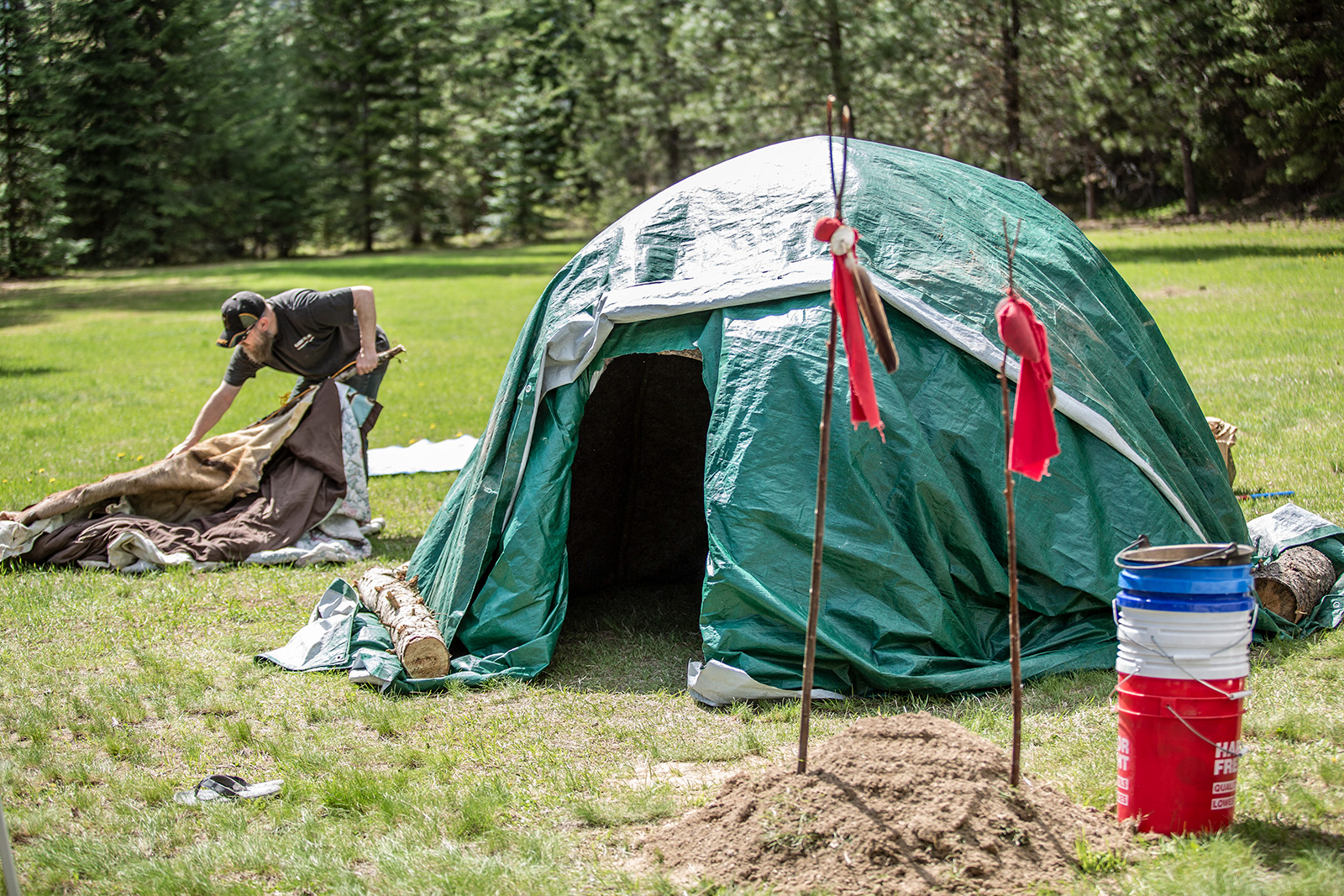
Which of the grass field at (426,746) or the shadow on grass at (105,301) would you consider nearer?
the grass field at (426,746)

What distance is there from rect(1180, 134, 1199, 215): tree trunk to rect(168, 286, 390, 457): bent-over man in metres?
21.1

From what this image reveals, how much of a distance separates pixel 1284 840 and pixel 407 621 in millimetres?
3400

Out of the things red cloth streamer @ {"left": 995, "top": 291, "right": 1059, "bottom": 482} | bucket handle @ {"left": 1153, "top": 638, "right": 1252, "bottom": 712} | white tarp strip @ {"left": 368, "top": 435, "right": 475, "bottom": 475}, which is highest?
red cloth streamer @ {"left": 995, "top": 291, "right": 1059, "bottom": 482}

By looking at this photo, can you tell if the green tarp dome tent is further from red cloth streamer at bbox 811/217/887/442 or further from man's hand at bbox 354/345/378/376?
man's hand at bbox 354/345/378/376

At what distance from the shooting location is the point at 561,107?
120ft

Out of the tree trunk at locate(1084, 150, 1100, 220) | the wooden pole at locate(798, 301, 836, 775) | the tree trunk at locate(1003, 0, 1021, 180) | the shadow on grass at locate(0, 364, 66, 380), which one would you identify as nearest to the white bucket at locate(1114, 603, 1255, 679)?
the wooden pole at locate(798, 301, 836, 775)

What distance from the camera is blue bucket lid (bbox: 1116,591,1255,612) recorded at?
296cm

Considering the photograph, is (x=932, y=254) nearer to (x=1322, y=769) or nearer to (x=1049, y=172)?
(x=1322, y=769)

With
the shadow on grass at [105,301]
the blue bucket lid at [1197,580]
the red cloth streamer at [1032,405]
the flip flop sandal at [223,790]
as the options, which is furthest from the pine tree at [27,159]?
the blue bucket lid at [1197,580]

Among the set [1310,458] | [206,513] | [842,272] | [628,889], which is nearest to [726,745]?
[628,889]

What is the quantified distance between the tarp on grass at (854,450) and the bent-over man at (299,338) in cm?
203

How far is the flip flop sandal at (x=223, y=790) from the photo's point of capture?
12.3 ft

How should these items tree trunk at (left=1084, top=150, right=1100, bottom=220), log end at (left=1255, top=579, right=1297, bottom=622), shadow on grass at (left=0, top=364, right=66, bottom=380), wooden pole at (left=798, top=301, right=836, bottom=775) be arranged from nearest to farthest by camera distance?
1. wooden pole at (left=798, top=301, right=836, bottom=775)
2. log end at (left=1255, top=579, right=1297, bottom=622)
3. shadow on grass at (left=0, top=364, right=66, bottom=380)
4. tree trunk at (left=1084, top=150, right=1100, bottom=220)

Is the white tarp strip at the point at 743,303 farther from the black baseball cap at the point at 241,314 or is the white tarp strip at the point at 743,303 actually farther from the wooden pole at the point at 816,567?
the black baseball cap at the point at 241,314
